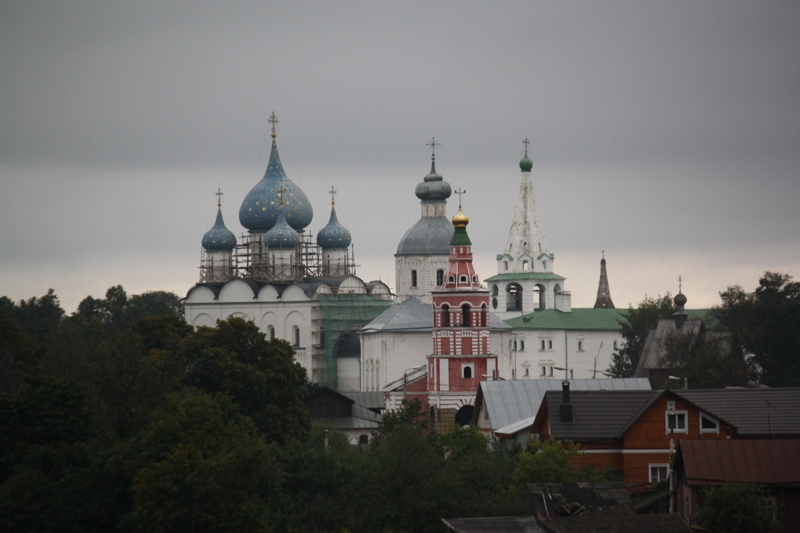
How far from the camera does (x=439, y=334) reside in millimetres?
68250

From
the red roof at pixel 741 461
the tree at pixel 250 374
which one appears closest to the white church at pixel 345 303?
the tree at pixel 250 374

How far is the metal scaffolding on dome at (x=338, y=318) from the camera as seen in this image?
285 ft

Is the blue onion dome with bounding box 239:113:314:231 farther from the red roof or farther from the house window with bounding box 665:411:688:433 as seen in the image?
the red roof

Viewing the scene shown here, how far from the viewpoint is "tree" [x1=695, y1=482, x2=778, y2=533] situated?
97.9ft

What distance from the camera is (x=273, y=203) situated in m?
92.0

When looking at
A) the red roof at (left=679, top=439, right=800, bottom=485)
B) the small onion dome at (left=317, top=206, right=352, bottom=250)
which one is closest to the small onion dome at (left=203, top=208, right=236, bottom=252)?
the small onion dome at (left=317, top=206, right=352, bottom=250)

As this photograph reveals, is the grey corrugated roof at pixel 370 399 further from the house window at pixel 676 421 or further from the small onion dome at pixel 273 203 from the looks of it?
the house window at pixel 676 421

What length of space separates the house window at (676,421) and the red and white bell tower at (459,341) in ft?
95.5

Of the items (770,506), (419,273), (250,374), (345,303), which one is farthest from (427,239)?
(770,506)

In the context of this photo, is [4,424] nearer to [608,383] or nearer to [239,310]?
[608,383]

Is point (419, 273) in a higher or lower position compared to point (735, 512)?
higher

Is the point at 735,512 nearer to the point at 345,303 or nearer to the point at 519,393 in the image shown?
the point at 519,393

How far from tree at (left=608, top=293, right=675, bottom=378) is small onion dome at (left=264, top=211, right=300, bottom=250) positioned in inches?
645

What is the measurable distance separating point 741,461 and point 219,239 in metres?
61.0
